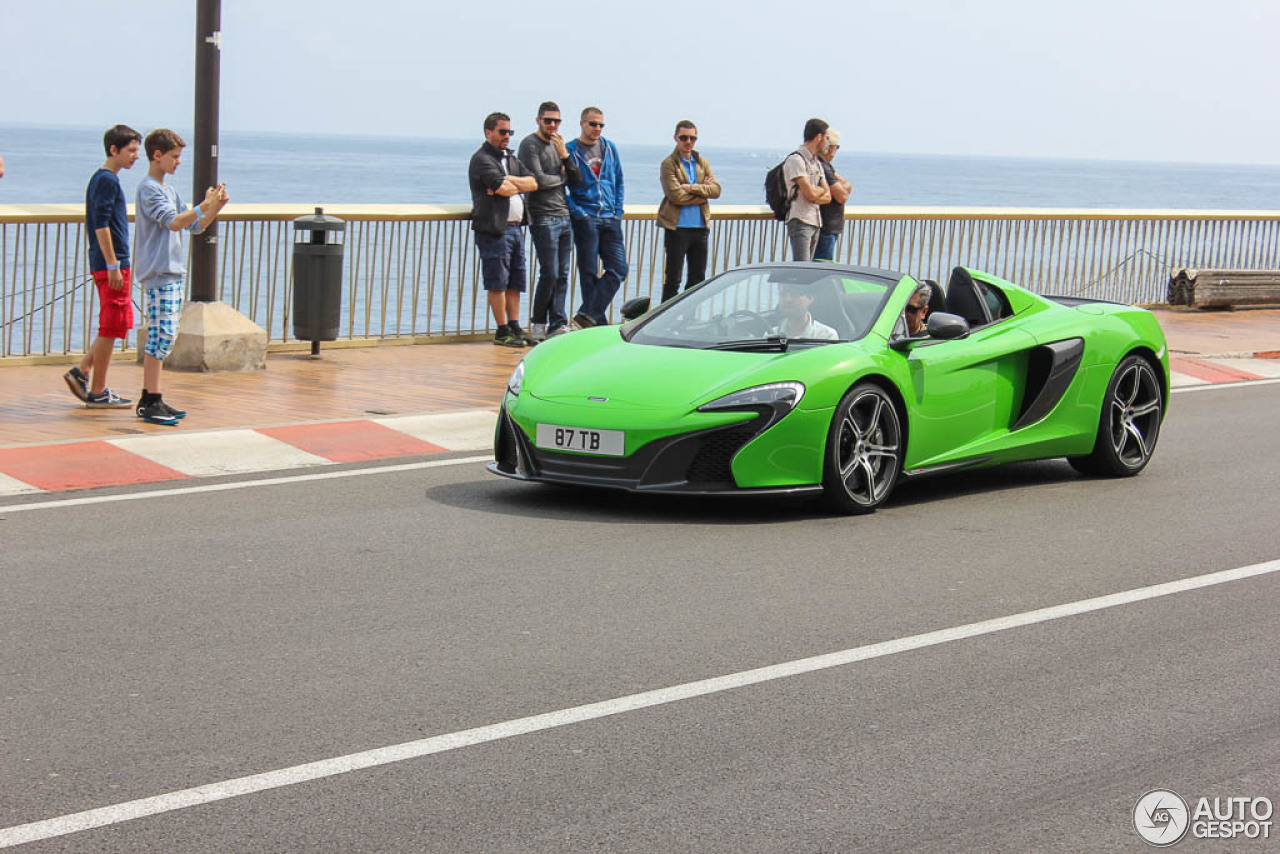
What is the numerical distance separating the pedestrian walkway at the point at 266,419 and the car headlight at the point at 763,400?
2.62 m

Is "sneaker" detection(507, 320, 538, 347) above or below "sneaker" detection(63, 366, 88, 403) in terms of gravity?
above

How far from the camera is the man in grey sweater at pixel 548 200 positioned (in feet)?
49.6

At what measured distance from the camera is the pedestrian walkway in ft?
31.3

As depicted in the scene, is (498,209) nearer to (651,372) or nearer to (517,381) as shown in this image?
(517,381)

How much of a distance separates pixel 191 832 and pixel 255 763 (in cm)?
52

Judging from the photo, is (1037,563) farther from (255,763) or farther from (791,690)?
(255,763)

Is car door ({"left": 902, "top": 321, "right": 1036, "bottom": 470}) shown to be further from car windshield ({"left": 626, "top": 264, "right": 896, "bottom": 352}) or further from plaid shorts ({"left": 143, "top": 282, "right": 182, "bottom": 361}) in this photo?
plaid shorts ({"left": 143, "top": 282, "right": 182, "bottom": 361})

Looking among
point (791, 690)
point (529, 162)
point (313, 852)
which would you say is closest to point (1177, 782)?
point (791, 690)

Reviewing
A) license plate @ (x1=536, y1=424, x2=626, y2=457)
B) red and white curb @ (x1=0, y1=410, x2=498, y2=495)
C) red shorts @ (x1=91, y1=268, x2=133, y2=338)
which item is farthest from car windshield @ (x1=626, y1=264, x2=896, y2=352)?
red shorts @ (x1=91, y1=268, x2=133, y2=338)

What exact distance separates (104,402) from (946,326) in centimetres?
531

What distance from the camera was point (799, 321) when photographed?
9328 millimetres

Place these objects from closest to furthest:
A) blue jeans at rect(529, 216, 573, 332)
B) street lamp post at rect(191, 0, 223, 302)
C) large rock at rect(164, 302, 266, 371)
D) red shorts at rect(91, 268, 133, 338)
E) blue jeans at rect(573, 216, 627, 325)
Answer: red shorts at rect(91, 268, 133, 338) < street lamp post at rect(191, 0, 223, 302) < large rock at rect(164, 302, 266, 371) < blue jeans at rect(529, 216, 573, 332) < blue jeans at rect(573, 216, 627, 325)

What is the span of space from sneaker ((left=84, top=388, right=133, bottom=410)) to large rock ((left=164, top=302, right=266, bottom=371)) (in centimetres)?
184

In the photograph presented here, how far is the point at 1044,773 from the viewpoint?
16.5ft
